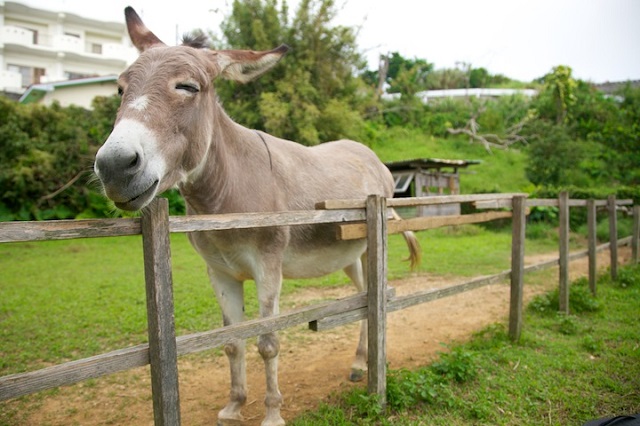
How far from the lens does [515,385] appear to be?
359cm

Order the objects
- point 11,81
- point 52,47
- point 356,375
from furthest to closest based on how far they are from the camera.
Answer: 1. point 52,47
2. point 11,81
3. point 356,375

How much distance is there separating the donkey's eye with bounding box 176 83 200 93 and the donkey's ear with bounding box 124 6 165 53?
759 mm

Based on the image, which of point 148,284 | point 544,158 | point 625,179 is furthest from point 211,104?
point 625,179

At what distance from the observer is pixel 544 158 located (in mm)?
20734

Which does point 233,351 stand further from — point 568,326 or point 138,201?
point 568,326

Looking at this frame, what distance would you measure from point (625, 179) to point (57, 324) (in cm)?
2348

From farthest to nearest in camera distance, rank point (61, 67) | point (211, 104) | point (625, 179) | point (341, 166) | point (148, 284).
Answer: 1. point (61, 67)
2. point (625, 179)
3. point (341, 166)
4. point (211, 104)
5. point (148, 284)

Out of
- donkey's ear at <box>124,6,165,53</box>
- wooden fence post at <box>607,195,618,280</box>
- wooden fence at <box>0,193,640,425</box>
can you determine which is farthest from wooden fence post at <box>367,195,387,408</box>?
wooden fence post at <box>607,195,618,280</box>

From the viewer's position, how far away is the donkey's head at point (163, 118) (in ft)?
5.74

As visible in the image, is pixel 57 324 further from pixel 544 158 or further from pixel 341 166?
pixel 544 158

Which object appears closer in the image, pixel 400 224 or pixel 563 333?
pixel 400 224

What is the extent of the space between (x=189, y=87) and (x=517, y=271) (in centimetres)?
413

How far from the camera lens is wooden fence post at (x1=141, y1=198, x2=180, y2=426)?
1897 millimetres

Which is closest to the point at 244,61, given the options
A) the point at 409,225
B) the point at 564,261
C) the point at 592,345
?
the point at 409,225
